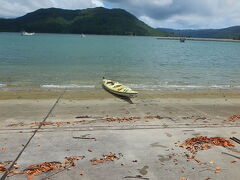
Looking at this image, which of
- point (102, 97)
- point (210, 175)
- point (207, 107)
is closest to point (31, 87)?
point (102, 97)

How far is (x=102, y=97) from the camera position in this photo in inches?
744

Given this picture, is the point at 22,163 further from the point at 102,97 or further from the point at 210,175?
the point at 102,97

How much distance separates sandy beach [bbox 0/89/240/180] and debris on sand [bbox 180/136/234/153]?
0.71 feet

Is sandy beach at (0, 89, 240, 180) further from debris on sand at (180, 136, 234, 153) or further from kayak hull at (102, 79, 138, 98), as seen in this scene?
kayak hull at (102, 79, 138, 98)

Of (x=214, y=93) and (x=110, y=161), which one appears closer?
(x=110, y=161)

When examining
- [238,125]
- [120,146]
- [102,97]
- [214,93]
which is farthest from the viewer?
[214,93]

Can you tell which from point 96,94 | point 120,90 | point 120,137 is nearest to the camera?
point 120,137

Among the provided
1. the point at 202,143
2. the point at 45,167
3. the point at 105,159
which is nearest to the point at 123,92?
the point at 202,143

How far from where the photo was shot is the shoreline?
18750 millimetres

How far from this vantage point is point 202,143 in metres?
9.08

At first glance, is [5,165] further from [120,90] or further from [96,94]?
[96,94]

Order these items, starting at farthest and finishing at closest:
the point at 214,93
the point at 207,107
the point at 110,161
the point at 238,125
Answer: the point at 214,93
the point at 207,107
the point at 238,125
the point at 110,161

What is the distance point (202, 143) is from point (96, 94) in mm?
11649

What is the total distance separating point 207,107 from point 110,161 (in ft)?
31.8
